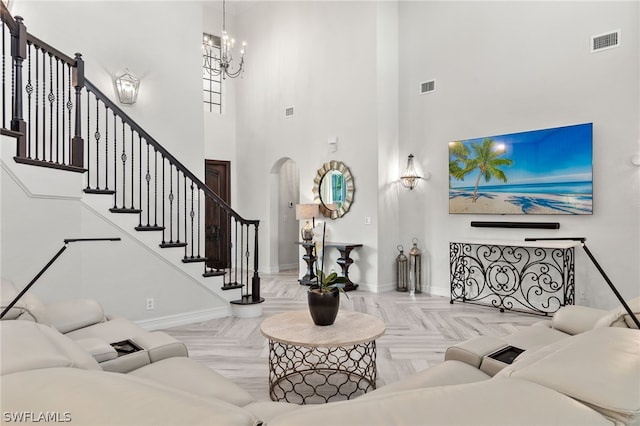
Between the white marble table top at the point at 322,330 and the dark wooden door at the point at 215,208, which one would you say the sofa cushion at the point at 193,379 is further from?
the dark wooden door at the point at 215,208

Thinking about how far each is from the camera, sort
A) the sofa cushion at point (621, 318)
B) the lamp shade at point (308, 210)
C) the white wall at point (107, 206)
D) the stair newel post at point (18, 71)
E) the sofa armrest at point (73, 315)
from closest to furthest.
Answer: the sofa cushion at point (621, 318) → the sofa armrest at point (73, 315) → the white wall at point (107, 206) → the stair newel post at point (18, 71) → the lamp shade at point (308, 210)

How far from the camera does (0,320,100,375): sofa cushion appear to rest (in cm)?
124

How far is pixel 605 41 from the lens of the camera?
471 cm

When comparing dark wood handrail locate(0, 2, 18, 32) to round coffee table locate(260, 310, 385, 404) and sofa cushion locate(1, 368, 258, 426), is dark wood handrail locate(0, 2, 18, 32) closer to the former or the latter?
round coffee table locate(260, 310, 385, 404)

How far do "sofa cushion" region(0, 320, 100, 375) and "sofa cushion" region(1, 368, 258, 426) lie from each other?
286 millimetres

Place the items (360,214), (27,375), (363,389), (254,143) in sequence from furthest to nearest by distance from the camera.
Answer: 1. (254,143)
2. (360,214)
3. (363,389)
4. (27,375)

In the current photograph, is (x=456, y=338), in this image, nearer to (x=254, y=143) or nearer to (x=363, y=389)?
(x=363, y=389)

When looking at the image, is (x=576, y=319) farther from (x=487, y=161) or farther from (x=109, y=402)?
(x=487, y=161)

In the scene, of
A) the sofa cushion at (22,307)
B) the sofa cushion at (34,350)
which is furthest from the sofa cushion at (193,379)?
the sofa cushion at (22,307)

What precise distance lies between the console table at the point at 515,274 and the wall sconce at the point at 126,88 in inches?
193

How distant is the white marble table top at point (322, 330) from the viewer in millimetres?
2631

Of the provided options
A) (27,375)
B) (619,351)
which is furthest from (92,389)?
(619,351)

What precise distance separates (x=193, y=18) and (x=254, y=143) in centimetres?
291

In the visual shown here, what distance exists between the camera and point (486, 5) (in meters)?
5.75
